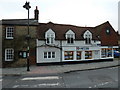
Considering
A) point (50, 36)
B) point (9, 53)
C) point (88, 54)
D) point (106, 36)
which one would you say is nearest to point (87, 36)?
point (88, 54)

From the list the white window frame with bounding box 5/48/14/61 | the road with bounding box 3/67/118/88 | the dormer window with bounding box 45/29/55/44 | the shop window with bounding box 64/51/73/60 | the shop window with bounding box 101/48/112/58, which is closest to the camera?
the road with bounding box 3/67/118/88

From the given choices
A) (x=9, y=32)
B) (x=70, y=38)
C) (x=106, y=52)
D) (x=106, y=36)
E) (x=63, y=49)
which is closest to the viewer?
(x=9, y=32)

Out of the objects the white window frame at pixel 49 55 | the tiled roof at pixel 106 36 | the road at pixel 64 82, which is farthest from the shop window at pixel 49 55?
the tiled roof at pixel 106 36

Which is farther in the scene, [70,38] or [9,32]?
[70,38]

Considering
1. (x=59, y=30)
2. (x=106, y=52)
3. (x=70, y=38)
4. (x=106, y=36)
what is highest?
(x=59, y=30)

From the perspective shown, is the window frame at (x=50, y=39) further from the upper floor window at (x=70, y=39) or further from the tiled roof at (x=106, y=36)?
the tiled roof at (x=106, y=36)

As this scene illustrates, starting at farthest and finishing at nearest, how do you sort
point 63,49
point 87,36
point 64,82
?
point 87,36, point 63,49, point 64,82

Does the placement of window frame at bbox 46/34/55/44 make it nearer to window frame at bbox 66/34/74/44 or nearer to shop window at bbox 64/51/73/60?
window frame at bbox 66/34/74/44

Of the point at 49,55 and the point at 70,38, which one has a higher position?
the point at 70,38

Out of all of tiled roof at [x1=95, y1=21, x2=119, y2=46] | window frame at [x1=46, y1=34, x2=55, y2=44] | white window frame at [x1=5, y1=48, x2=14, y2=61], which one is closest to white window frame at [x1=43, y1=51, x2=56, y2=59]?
window frame at [x1=46, y1=34, x2=55, y2=44]

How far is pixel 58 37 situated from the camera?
20.1 m

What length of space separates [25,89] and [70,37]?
13.9 meters

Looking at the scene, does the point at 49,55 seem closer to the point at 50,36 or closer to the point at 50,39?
the point at 50,39

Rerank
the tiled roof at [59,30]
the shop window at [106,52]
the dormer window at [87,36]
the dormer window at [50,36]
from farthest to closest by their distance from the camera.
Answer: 1. the shop window at [106,52]
2. the dormer window at [87,36]
3. the tiled roof at [59,30]
4. the dormer window at [50,36]
